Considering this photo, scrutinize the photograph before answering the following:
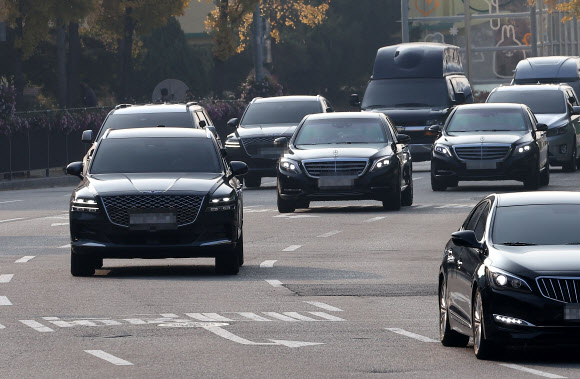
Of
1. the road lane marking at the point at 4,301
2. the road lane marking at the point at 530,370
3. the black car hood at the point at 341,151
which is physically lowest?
the road lane marking at the point at 4,301

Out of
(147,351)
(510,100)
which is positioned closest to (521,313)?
(147,351)

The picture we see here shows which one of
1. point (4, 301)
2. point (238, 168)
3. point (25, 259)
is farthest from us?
point (25, 259)

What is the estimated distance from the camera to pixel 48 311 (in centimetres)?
1520

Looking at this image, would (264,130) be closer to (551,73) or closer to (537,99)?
(537,99)

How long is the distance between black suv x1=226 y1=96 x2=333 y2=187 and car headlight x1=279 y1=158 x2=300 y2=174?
6771 millimetres

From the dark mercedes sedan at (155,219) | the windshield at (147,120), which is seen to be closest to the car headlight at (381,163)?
the windshield at (147,120)

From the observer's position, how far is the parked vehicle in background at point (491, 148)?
32.2 metres

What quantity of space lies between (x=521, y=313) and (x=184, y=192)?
719cm

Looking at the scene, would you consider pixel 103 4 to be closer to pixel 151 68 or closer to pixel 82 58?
pixel 82 58

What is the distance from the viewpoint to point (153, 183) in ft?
60.2

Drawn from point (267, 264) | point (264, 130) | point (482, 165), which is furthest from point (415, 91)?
point (267, 264)

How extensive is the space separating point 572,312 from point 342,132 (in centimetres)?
1798

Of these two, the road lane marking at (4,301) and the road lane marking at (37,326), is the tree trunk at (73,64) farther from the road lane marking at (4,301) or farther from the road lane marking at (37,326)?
the road lane marking at (37,326)

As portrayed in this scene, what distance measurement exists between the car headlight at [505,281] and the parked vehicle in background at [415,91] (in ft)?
96.4
